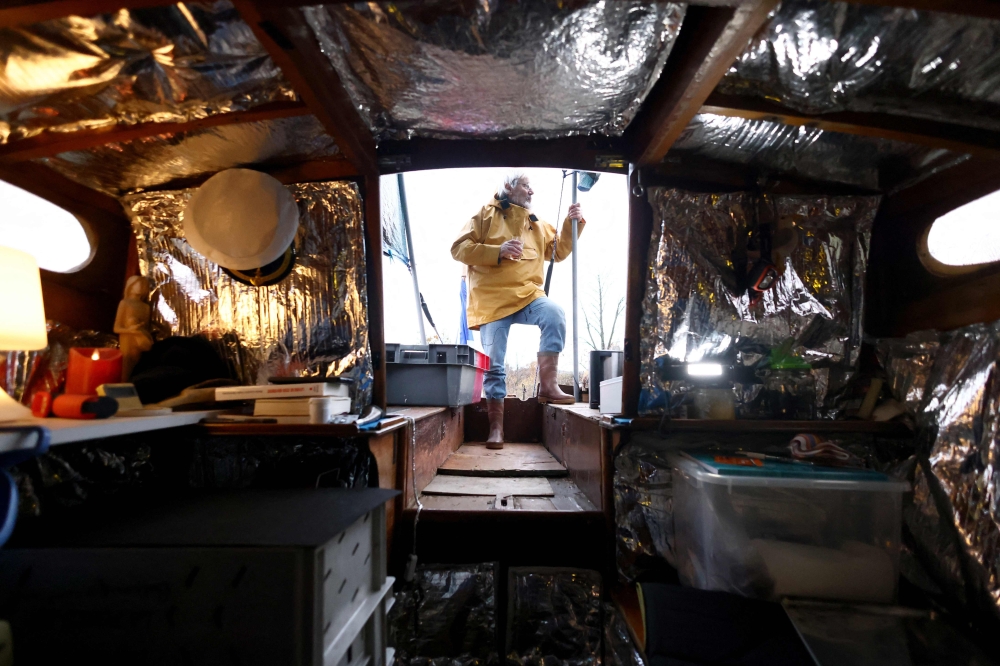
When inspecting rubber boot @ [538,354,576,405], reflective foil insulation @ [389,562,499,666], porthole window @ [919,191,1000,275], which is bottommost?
reflective foil insulation @ [389,562,499,666]

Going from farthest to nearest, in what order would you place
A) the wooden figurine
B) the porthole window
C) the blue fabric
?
the blue fabric < the wooden figurine < the porthole window

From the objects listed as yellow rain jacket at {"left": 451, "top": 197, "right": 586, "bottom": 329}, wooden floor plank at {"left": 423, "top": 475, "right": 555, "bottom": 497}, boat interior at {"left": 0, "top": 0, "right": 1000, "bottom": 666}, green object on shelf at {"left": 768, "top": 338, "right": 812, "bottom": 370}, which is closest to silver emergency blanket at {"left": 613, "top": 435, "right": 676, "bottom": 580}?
boat interior at {"left": 0, "top": 0, "right": 1000, "bottom": 666}

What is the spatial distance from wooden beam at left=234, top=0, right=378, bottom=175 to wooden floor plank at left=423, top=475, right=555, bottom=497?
102 cm

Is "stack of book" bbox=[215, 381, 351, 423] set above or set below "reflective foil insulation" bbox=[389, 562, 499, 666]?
above

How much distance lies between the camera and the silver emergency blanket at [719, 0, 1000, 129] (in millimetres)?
713

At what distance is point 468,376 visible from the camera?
2.00 m

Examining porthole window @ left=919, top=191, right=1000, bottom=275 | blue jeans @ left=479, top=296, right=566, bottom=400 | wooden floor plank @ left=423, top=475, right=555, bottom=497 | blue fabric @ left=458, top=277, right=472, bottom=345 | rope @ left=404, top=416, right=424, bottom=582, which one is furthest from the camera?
blue fabric @ left=458, top=277, right=472, bottom=345

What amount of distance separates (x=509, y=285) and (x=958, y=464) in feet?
4.85

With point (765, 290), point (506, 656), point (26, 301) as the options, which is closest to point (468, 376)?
point (506, 656)

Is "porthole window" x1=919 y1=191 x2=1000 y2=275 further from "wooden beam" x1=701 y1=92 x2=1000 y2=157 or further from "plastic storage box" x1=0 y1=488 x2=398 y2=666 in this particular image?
"plastic storage box" x1=0 y1=488 x2=398 y2=666

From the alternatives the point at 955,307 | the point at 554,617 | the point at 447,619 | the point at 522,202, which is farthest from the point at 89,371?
the point at 955,307

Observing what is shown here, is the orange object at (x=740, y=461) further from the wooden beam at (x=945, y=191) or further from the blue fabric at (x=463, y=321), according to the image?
the blue fabric at (x=463, y=321)

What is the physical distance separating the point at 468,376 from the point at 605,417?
95 centimetres

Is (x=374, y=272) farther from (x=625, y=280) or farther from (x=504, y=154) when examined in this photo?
(x=625, y=280)
